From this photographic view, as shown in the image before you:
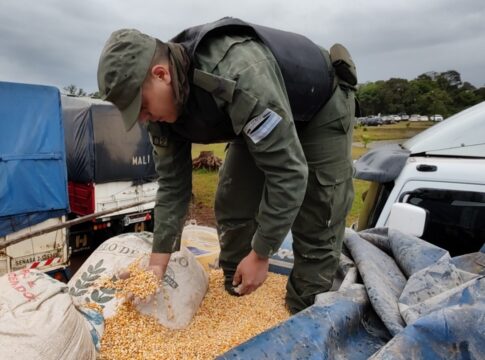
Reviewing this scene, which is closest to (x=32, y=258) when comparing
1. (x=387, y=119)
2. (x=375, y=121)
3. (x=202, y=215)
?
(x=202, y=215)

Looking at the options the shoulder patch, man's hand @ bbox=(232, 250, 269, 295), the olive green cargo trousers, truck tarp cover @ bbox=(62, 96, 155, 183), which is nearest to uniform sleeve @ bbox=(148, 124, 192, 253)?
the shoulder patch

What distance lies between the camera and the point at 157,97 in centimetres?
172

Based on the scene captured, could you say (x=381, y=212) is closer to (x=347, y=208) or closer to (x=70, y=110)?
(x=347, y=208)

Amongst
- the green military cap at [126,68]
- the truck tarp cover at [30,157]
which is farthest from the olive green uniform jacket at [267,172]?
the truck tarp cover at [30,157]

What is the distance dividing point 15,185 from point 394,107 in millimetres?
25684

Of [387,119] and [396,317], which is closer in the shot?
[396,317]

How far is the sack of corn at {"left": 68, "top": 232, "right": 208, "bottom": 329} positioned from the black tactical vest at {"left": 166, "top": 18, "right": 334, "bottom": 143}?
0.76m

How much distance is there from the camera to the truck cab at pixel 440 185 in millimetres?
2549

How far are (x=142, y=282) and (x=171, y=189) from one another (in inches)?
21.5

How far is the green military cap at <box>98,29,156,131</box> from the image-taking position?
63.6 inches

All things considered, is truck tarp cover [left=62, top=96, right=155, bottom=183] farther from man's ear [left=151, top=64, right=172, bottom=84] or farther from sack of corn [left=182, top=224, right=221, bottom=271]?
man's ear [left=151, top=64, right=172, bottom=84]

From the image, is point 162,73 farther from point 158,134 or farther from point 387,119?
point 387,119

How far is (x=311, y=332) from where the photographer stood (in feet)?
5.17

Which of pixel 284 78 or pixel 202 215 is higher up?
pixel 284 78
